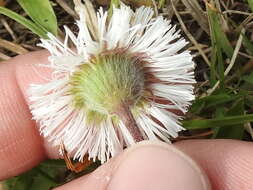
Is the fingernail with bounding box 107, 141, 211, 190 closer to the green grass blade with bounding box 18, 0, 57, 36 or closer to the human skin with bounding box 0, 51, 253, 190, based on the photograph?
the human skin with bounding box 0, 51, 253, 190

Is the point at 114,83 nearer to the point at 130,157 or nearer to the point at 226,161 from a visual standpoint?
the point at 130,157

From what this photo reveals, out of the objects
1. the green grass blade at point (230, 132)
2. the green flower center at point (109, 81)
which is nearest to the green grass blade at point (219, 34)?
the green grass blade at point (230, 132)

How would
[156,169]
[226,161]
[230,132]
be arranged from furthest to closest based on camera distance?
1. [230,132]
2. [226,161]
3. [156,169]

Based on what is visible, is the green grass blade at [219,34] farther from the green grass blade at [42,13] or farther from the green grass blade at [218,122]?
the green grass blade at [42,13]

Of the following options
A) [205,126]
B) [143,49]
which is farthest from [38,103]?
[205,126]

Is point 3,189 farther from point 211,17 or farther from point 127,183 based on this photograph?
point 211,17

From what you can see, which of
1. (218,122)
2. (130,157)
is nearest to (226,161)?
(218,122)
